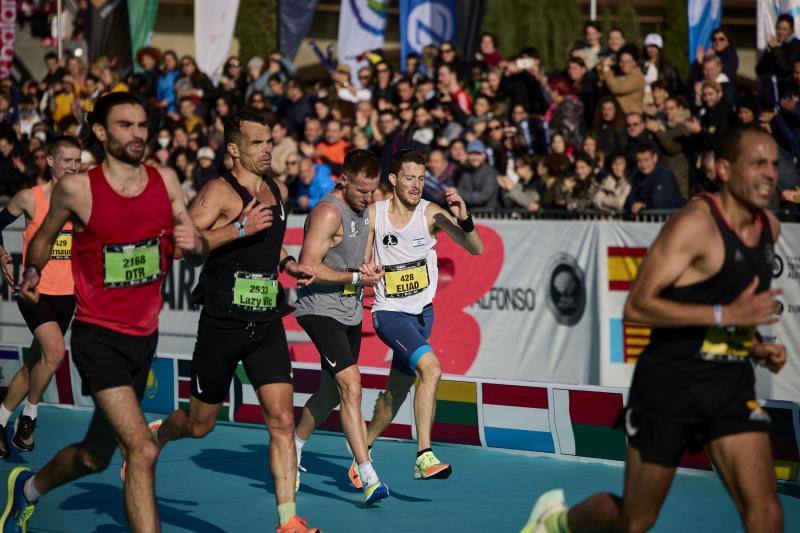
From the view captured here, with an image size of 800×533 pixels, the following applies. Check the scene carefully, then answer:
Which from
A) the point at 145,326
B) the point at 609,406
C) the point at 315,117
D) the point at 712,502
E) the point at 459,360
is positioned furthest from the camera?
the point at 315,117

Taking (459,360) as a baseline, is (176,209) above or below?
above

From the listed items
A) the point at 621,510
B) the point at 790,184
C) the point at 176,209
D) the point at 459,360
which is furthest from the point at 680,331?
the point at 459,360

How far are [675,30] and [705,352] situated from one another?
19.2 meters

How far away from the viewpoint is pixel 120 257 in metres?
6.11

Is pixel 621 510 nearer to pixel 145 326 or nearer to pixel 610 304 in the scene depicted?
pixel 145 326

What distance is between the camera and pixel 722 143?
17.6ft

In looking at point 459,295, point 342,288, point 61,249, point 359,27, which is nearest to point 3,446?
point 61,249

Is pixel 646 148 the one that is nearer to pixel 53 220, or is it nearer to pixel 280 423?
pixel 280 423

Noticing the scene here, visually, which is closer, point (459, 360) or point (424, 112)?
point (459, 360)

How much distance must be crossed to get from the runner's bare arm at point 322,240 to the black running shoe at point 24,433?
324 cm

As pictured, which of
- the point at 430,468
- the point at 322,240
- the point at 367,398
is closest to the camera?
the point at 430,468

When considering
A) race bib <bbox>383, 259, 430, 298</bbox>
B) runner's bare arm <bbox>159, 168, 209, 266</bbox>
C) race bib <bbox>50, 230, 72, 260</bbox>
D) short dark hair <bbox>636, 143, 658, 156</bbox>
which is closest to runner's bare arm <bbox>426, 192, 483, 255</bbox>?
race bib <bbox>383, 259, 430, 298</bbox>

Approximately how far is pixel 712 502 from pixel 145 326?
13.8ft

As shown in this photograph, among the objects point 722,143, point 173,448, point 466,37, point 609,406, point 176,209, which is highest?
point 466,37
